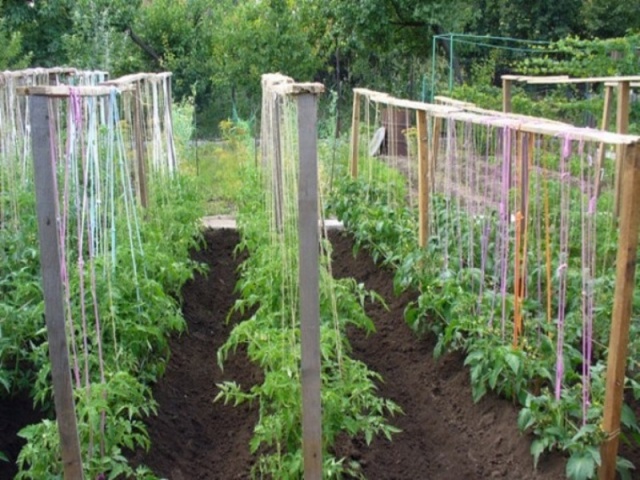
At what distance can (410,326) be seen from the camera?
592 centimetres

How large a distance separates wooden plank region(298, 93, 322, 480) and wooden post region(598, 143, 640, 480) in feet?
4.49

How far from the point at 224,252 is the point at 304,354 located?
566 centimetres

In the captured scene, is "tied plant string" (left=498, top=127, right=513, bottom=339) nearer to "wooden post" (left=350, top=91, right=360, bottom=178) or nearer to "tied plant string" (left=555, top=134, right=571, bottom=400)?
"tied plant string" (left=555, top=134, right=571, bottom=400)

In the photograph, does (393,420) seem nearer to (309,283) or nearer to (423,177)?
(309,283)

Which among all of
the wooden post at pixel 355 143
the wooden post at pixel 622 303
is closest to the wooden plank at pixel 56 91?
the wooden post at pixel 622 303

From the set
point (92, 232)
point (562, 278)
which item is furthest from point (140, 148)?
point (562, 278)

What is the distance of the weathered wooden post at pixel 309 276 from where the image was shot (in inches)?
125

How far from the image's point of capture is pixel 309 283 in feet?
10.7

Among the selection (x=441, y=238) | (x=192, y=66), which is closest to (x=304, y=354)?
(x=441, y=238)

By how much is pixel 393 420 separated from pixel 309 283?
70.3 inches

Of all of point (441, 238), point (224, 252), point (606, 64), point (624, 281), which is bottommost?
point (224, 252)

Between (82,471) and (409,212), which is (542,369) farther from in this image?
(409,212)

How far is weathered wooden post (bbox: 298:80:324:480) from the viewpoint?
10.5 ft

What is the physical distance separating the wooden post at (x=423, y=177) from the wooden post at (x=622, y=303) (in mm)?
2820
